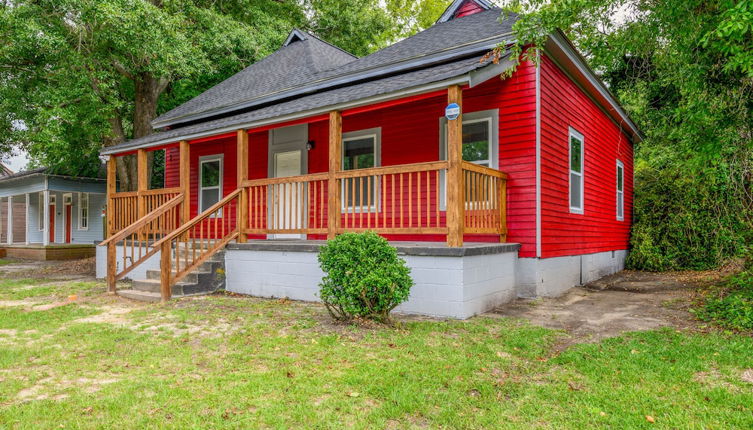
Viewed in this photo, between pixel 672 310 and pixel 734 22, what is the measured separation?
3775mm

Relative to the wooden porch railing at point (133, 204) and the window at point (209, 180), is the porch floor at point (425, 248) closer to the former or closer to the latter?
the wooden porch railing at point (133, 204)

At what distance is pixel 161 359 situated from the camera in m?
4.30

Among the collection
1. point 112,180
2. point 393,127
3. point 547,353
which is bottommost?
point 547,353

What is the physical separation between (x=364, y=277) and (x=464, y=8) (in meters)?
8.94

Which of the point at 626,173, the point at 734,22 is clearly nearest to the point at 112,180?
the point at 734,22

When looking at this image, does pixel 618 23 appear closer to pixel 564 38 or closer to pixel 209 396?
pixel 564 38

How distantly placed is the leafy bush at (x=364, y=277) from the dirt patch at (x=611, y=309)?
Answer: 1869 mm

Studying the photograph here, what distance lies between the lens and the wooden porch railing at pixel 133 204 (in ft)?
33.0

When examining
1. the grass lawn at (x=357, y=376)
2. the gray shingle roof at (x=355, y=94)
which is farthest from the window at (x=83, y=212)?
the grass lawn at (x=357, y=376)

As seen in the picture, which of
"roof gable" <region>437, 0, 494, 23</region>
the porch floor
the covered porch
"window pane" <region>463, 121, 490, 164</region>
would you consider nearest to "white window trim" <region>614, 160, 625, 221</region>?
"roof gable" <region>437, 0, 494, 23</region>

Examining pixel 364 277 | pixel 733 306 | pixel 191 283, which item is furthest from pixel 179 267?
pixel 733 306

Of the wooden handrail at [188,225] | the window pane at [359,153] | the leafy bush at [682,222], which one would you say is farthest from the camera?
the leafy bush at [682,222]

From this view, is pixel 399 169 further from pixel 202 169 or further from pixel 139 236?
pixel 202 169

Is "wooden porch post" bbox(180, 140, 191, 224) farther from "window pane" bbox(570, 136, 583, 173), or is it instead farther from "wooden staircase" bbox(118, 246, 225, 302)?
"window pane" bbox(570, 136, 583, 173)
